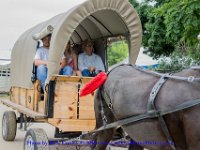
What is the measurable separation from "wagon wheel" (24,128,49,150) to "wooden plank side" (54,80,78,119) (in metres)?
0.40

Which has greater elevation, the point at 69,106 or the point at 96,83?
the point at 96,83

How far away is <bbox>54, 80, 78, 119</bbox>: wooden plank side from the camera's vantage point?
21.4 feet

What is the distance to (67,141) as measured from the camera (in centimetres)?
626

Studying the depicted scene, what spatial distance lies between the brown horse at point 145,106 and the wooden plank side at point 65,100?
111 cm

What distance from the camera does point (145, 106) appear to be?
14.3 feet

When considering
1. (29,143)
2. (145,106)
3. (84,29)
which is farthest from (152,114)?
(84,29)

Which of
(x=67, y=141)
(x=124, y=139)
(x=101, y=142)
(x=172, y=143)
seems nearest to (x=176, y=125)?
(x=172, y=143)

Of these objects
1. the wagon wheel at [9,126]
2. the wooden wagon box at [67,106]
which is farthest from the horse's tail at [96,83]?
the wagon wheel at [9,126]

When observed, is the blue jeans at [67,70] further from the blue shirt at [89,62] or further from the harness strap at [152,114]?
the harness strap at [152,114]

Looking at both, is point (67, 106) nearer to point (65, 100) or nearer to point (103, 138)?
point (65, 100)

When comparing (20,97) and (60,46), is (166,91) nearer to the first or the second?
(60,46)

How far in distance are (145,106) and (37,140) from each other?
2.46 meters

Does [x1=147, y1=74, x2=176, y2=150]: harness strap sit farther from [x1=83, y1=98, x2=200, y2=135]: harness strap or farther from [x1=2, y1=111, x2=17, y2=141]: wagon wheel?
[x1=2, y1=111, x2=17, y2=141]: wagon wheel

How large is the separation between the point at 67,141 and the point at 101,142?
3.24 ft
